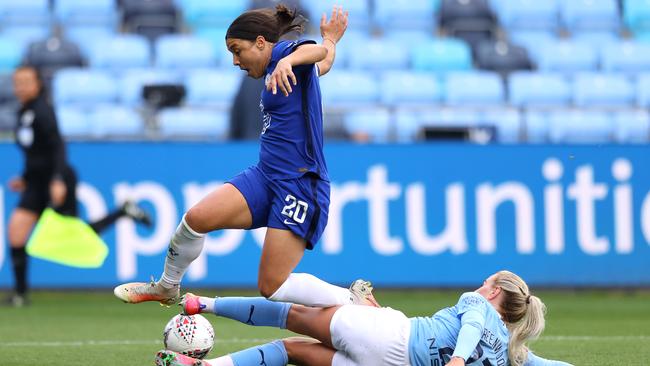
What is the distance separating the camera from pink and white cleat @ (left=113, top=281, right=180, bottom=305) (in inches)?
255

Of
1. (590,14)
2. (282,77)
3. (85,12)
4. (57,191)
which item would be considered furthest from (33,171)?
(590,14)

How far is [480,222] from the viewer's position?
1200 centimetres

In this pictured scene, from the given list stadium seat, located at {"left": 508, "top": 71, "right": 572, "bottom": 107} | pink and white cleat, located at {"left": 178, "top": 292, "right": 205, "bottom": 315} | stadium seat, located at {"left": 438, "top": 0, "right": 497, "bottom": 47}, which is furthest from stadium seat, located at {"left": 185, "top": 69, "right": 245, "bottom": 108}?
pink and white cleat, located at {"left": 178, "top": 292, "right": 205, "bottom": 315}

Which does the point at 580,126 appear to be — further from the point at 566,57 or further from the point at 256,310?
the point at 256,310

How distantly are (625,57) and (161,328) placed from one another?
27.5 ft

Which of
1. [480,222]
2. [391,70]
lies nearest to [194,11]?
[391,70]

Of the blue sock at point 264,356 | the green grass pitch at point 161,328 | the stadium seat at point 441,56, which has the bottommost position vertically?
the green grass pitch at point 161,328

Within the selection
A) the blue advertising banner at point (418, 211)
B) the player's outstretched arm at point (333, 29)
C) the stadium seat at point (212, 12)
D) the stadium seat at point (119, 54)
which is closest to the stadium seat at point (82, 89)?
the stadium seat at point (119, 54)

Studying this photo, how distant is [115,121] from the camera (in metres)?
12.9

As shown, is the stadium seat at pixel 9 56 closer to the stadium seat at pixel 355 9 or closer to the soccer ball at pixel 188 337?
the stadium seat at pixel 355 9

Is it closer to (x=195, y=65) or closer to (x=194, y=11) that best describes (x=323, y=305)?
(x=195, y=65)

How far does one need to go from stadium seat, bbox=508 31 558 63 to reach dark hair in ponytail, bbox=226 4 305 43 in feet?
32.1

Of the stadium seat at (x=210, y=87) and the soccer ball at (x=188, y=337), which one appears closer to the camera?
the soccer ball at (x=188, y=337)

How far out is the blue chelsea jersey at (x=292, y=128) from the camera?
6102 millimetres
